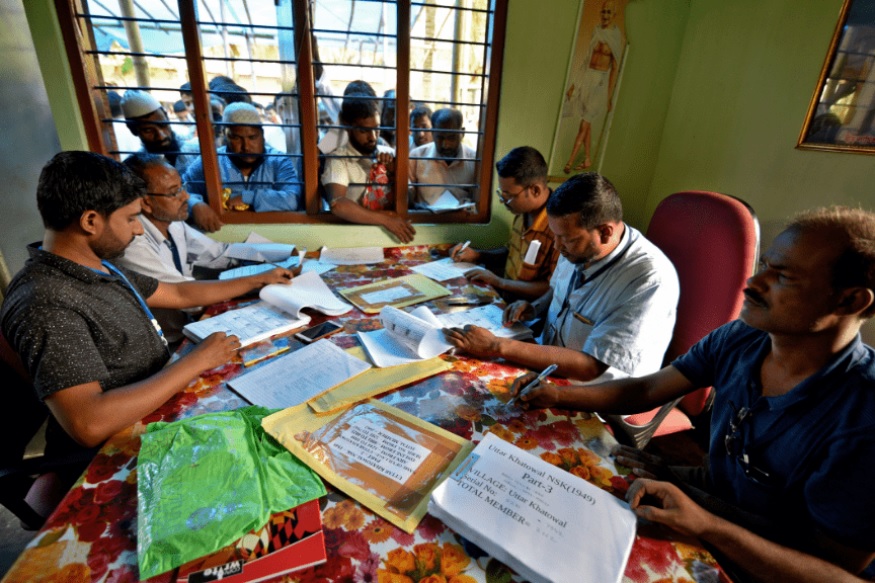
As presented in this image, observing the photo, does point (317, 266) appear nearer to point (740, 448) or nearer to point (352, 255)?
point (352, 255)

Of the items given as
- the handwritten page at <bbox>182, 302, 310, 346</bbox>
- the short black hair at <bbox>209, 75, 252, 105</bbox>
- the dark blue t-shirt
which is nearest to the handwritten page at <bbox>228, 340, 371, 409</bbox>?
the handwritten page at <bbox>182, 302, 310, 346</bbox>

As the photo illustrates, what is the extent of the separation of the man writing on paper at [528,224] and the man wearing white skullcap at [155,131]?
4.72 feet

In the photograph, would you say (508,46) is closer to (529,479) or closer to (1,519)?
(529,479)

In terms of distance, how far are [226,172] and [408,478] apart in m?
2.18

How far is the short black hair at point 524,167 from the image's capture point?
2.00 m

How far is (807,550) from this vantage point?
→ 0.77 m

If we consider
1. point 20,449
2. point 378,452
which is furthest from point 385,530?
point 20,449

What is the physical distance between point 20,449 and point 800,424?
1932mm

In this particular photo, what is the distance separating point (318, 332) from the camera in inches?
55.7

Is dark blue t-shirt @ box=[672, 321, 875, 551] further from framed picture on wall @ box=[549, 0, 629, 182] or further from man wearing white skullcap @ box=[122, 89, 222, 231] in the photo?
man wearing white skullcap @ box=[122, 89, 222, 231]

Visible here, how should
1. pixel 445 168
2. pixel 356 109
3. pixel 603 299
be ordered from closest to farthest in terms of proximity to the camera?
pixel 603 299
pixel 356 109
pixel 445 168

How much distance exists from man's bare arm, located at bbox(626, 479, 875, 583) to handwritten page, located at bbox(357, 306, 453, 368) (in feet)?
2.20

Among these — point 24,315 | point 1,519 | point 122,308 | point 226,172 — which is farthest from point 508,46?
point 1,519

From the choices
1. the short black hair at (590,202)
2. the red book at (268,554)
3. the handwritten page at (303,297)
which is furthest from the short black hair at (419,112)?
the red book at (268,554)
